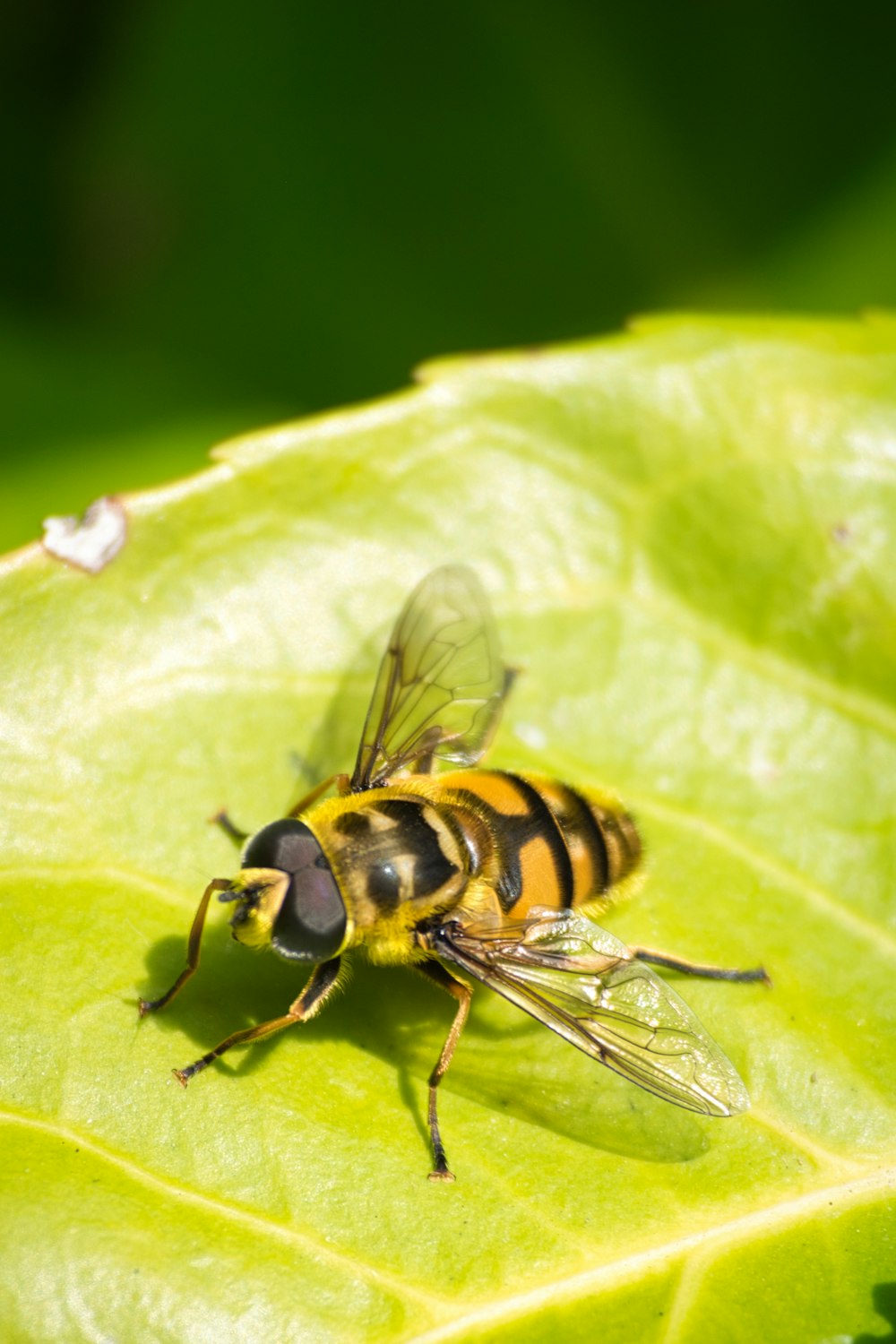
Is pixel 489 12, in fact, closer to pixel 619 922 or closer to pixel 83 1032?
pixel 619 922

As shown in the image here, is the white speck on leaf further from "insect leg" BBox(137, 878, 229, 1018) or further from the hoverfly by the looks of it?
"insect leg" BBox(137, 878, 229, 1018)

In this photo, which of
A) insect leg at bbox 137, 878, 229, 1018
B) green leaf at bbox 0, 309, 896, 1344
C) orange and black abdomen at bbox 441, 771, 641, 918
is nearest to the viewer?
green leaf at bbox 0, 309, 896, 1344

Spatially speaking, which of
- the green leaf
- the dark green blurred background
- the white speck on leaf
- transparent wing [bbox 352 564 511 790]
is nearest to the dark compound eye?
the green leaf

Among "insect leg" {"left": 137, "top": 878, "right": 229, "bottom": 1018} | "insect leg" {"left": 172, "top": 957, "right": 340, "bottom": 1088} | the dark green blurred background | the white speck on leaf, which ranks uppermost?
the dark green blurred background

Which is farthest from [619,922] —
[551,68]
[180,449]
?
[551,68]

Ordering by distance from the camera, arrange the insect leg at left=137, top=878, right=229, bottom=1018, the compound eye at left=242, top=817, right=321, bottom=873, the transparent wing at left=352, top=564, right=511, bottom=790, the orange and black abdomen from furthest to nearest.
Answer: the transparent wing at left=352, top=564, right=511, bottom=790 → the orange and black abdomen → the compound eye at left=242, top=817, right=321, bottom=873 → the insect leg at left=137, top=878, right=229, bottom=1018

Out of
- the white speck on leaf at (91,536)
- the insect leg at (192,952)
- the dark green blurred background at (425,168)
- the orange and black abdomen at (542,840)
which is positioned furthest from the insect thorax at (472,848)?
the dark green blurred background at (425,168)

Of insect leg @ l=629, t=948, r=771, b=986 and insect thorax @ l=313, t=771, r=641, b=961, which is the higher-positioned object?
insect thorax @ l=313, t=771, r=641, b=961

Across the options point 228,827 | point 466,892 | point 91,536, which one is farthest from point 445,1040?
point 91,536
